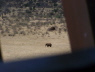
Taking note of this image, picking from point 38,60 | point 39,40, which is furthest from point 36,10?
A: point 38,60

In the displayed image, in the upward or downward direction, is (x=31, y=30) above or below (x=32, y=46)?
above

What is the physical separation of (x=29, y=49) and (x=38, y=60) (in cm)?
1112

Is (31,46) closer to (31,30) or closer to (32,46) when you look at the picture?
(32,46)

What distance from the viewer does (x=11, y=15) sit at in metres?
29.7

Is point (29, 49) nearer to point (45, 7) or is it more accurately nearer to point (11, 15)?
point (11, 15)

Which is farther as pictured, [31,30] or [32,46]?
[31,30]

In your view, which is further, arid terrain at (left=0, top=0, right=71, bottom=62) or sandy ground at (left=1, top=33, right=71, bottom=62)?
arid terrain at (left=0, top=0, right=71, bottom=62)

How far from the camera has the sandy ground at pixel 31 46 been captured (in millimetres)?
13477

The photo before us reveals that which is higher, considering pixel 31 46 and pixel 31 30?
pixel 31 30

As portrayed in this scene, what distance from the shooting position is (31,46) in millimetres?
15734

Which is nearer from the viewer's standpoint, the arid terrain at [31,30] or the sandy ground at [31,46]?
the sandy ground at [31,46]

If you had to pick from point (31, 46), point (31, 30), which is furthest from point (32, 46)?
point (31, 30)

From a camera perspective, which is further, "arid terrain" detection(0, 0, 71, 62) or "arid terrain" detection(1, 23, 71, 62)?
"arid terrain" detection(0, 0, 71, 62)

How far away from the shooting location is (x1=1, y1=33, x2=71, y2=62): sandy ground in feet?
44.2
